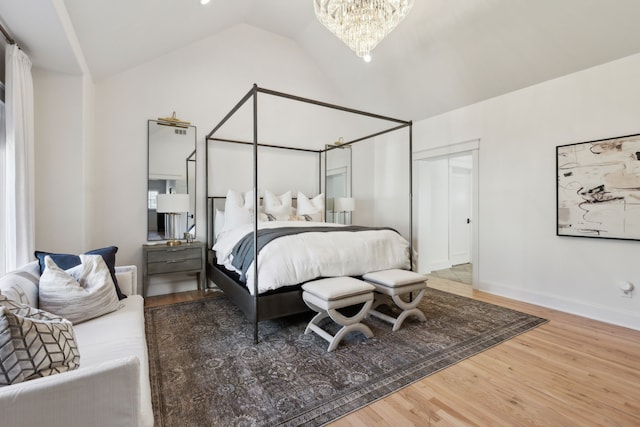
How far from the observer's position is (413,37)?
147 inches

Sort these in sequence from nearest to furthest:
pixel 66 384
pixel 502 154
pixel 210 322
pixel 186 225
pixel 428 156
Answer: pixel 66 384 < pixel 210 322 < pixel 502 154 < pixel 186 225 < pixel 428 156

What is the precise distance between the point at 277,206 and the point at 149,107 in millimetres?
2079

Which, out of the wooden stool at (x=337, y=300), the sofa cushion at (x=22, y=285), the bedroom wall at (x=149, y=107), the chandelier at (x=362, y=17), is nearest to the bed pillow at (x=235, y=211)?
the bedroom wall at (x=149, y=107)

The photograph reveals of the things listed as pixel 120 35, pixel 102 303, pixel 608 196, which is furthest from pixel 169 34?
pixel 608 196

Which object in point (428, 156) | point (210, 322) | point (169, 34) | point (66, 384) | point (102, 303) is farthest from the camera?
point (428, 156)

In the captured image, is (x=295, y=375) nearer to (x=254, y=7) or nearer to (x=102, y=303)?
(x=102, y=303)

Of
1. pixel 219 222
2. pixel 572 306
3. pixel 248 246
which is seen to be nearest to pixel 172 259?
pixel 219 222

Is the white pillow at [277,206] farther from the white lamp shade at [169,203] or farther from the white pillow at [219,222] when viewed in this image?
the white lamp shade at [169,203]

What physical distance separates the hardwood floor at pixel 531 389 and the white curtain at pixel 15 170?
2577 mm

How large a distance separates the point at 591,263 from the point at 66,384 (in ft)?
13.6

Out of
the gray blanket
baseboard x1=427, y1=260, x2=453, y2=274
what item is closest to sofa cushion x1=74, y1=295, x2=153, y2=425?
the gray blanket

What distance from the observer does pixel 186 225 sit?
4.04m

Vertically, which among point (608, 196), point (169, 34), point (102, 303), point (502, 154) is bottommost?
point (102, 303)

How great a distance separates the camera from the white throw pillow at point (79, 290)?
66.6 inches
